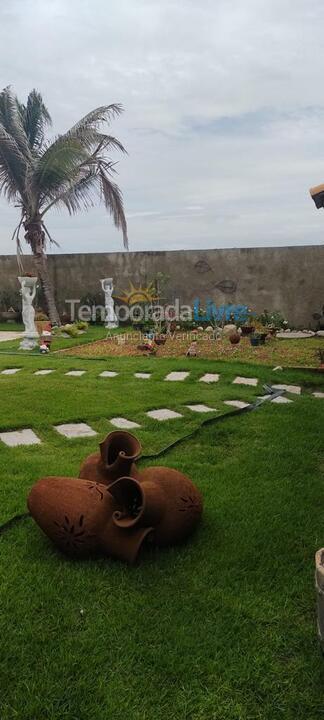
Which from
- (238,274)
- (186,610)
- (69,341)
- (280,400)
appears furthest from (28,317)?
(186,610)

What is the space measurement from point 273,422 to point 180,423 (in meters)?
0.79

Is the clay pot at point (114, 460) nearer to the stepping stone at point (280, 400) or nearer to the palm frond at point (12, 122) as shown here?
the stepping stone at point (280, 400)

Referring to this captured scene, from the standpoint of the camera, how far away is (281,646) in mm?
1650

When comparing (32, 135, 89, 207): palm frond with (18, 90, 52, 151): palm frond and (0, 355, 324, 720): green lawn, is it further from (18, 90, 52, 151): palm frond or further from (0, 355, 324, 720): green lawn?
(0, 355, 324, 720): green lawn

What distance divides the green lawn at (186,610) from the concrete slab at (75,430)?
1.41ft

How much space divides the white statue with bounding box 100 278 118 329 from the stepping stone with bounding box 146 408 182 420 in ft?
23.5

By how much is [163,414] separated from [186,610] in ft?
8.64

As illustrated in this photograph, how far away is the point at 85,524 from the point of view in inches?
82.1

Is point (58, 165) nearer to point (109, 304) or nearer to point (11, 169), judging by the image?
point (11, 169)

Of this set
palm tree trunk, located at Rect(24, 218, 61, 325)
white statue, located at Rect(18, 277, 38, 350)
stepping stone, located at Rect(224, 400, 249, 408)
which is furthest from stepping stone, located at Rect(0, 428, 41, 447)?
Result: palm tree trunk, located at Rect(24, 218, 61, 325)

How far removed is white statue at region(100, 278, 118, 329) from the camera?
11250 mm

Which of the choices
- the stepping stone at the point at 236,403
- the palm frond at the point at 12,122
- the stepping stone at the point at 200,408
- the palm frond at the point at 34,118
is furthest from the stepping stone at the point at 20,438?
the palm frond at the point at 34,118

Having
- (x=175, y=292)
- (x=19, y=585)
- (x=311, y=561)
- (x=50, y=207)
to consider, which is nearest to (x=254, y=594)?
(x=311, y=561)

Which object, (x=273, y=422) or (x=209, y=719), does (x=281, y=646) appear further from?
(x=273, y=422)
